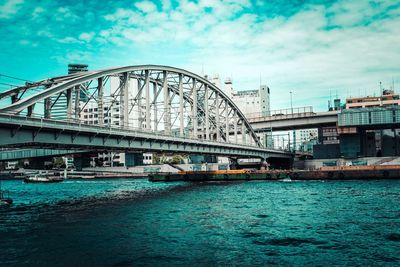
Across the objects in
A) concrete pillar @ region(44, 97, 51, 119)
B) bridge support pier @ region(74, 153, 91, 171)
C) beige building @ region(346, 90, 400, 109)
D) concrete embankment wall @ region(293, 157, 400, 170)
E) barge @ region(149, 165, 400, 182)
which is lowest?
barge @ region(149, 165, 400, 182)

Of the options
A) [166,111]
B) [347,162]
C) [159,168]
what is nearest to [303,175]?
[347,162]

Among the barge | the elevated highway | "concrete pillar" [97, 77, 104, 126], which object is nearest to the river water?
"concrete pillar" [97, 77, 104, 126]

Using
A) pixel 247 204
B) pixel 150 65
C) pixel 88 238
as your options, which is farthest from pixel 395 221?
pixel 150 65

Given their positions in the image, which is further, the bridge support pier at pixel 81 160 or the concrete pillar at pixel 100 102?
the bridge support pier at pixel 81 160

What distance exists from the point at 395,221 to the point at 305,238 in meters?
9.89

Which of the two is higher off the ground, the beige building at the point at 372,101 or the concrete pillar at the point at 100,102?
the beige building at the point at 372,101

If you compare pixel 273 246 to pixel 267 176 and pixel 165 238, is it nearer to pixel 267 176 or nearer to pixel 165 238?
pixel 165 238

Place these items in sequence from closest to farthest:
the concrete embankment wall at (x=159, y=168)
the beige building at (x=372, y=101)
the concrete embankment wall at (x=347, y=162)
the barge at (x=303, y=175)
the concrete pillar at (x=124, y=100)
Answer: the concrete pillar at (x=124, y=100) < the barge at (x=303, y=175) < the concrete embankment wall at (x=347, y=162) < the beige building at (x=372, y=101) < the concrete embankment wall at (x=159, y=168)

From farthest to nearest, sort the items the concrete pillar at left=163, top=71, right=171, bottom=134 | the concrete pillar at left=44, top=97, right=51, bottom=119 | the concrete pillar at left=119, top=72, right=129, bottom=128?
the concrete pillar at left=163, top=71, right=171, bottom=134
the concrete pillar at left=119, top=72, right=129, bottom=128
the concrete pillar at left=44, top=97, right=51, bottom=119

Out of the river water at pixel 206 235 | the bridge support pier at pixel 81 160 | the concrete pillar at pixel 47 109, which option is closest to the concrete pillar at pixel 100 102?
the concrete pillar at pixel 47 109

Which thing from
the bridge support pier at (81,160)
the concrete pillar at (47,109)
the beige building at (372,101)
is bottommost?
the bridge support pier at (81,160)

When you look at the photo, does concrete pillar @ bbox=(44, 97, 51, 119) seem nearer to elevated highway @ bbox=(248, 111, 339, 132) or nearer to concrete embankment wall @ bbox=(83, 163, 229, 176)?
elevated highway @ bbox=(248, 111, 339, 132)

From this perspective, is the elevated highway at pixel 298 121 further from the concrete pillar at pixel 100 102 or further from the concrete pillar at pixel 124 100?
the concrete pillar at pixel 100 102

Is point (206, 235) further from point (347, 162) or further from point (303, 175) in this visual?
point (347, 162)
